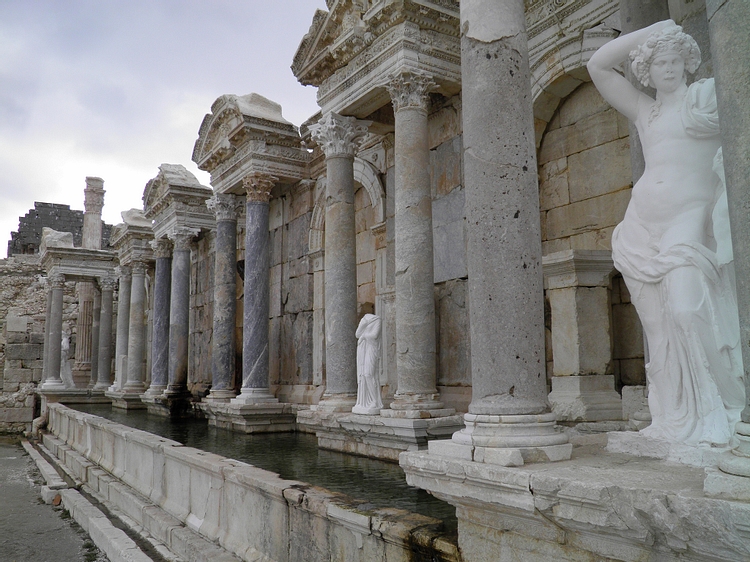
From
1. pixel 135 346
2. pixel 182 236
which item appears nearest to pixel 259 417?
pixel 182 236

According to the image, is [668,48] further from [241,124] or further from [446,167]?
[241,124]

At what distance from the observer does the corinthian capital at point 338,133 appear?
34.0 feet

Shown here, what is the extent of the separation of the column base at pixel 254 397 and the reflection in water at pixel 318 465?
2.15 ft

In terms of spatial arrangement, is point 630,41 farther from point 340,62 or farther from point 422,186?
point 340,62

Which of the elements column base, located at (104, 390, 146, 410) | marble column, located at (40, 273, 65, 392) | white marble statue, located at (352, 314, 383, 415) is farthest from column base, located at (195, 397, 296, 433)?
marble column, located at (40, 273, 65, 392)

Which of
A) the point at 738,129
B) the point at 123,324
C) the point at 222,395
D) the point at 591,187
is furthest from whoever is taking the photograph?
the point at 123,324

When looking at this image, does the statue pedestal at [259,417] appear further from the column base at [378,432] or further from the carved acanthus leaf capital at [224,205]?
the carved acanthus leaf capital at [224,205]

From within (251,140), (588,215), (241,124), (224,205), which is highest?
(241,124)

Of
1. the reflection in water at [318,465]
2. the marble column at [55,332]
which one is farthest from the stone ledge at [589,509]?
the marble column at [55,332]

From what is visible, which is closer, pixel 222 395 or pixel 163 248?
pixel 222 395

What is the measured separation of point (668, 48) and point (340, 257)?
23.5 feet

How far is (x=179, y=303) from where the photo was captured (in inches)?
711

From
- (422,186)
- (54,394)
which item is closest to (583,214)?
(422,186)

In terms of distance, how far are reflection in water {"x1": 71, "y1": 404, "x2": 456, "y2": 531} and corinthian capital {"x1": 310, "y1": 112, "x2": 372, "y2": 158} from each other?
187 inches
